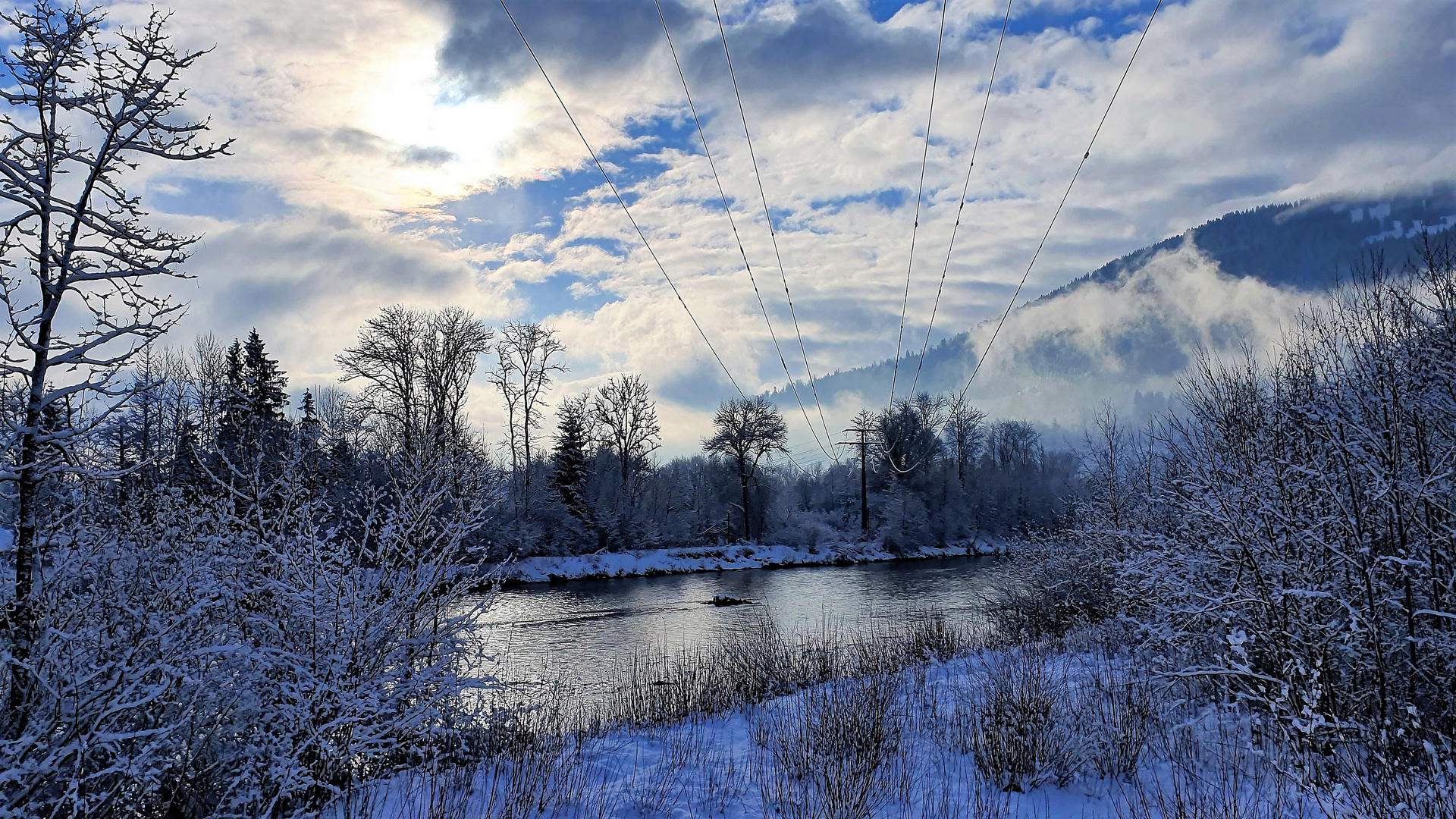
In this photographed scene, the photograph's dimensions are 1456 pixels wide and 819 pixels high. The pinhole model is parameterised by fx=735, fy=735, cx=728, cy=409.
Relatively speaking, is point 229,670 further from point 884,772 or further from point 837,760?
point 884,772

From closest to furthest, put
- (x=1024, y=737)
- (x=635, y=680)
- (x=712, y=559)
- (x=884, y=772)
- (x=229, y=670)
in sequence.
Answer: (x=229, y=670)
(x=884, y=772)
(x=1024, y=737)
(x=635, y=680)
(x=712, y=559)

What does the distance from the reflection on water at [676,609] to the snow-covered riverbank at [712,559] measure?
1.24 meters

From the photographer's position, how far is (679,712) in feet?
33.5

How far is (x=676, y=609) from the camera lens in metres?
25.5

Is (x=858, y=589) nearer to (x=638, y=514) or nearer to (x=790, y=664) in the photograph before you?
(x=638, y=514)

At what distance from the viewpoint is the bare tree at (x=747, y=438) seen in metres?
50.2

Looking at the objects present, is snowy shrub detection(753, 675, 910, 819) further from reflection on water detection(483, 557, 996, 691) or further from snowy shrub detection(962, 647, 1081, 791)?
reflection on water detection(483, 557, 996, 691)

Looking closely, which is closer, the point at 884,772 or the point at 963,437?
the point at 884,772

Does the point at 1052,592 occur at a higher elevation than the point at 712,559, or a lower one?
higher

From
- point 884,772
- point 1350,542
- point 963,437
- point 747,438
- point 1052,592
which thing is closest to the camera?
point 884,772

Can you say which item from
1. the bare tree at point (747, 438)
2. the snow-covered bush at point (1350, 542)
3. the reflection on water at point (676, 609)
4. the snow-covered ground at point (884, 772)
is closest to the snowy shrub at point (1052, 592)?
the reflection on water at point (676, 609)

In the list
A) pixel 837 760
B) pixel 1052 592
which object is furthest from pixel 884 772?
pixel 1052 592

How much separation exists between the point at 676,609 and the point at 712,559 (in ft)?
50.8

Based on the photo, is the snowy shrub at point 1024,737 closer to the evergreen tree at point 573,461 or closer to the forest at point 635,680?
the forest at point 635,680
